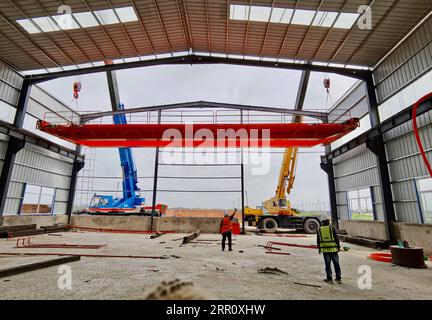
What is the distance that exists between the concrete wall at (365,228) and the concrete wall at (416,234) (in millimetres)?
1018

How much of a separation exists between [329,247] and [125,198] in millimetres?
19287

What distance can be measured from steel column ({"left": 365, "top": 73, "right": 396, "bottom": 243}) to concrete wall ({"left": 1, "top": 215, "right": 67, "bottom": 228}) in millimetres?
22864

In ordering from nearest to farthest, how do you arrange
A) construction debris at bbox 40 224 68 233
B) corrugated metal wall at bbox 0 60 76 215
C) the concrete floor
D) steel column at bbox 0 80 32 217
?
the concrete floor < steel column at bbox 0 80 32 217 < corrugated metal wall at bbox 0 60 76 215 < construction debris at bbox 40 224 68 233

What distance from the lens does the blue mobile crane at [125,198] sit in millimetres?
21297

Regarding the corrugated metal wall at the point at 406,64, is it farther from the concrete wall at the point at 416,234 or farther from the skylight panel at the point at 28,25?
the skylight panel at the point at 28,25

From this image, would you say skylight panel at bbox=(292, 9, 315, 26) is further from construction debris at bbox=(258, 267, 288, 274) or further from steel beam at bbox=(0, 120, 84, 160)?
steel beam at bbox=(0, 120, 84, 160)

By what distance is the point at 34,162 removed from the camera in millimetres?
17969

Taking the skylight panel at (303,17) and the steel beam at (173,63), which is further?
the steel beam at (173,63)

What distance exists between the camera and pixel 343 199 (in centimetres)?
1838

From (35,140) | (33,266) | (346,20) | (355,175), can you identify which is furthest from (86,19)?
(355,175)

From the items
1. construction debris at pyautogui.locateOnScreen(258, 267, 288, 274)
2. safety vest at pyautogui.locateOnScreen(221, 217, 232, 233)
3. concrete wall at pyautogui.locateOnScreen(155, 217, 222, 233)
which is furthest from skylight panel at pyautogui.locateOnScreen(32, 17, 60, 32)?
construction debris at pyautogui.locateOnScreen(258, 267, 288, 274)

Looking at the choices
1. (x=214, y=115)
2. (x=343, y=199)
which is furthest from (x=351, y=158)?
(x=214, y=115)

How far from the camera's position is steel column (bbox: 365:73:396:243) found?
41.5 feet

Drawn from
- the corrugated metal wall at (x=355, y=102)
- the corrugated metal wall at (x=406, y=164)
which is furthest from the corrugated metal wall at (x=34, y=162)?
the corrugated metal wall at (x=406, y=164)
